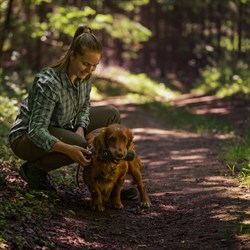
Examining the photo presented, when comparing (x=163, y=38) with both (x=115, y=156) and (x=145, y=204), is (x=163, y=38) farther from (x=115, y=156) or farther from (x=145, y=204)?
(x=115, y=156)

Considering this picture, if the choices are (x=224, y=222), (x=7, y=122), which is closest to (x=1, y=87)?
(x=7, y=122)

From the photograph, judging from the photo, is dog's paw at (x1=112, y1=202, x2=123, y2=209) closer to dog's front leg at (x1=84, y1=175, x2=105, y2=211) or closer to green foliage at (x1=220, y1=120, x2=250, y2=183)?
dog's front leg at (x1=84, y1=175, x2=105, y2=211)

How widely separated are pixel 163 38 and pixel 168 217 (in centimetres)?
3013

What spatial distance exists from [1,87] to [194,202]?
9.10 metres

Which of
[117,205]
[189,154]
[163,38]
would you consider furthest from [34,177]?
[163,38]

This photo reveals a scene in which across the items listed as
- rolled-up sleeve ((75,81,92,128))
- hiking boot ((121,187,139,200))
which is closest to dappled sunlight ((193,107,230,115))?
hiking boot ((121,187,139,200))

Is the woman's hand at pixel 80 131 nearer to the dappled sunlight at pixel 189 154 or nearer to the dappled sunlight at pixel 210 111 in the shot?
the dappled sunlight at pixel 189 154

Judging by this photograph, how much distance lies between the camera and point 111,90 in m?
21.9

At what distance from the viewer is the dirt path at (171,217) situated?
410 centimetres

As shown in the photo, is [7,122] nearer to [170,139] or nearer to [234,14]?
[170,139]

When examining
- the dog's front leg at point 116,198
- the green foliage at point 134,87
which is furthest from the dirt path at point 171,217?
the green foliage at point 134,87

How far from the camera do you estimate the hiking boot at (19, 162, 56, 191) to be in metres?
5.25

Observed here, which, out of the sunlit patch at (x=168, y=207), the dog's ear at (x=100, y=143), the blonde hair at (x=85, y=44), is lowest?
the sunlit patch at (x=168, y=207)

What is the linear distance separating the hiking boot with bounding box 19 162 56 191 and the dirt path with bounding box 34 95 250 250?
0.33m
